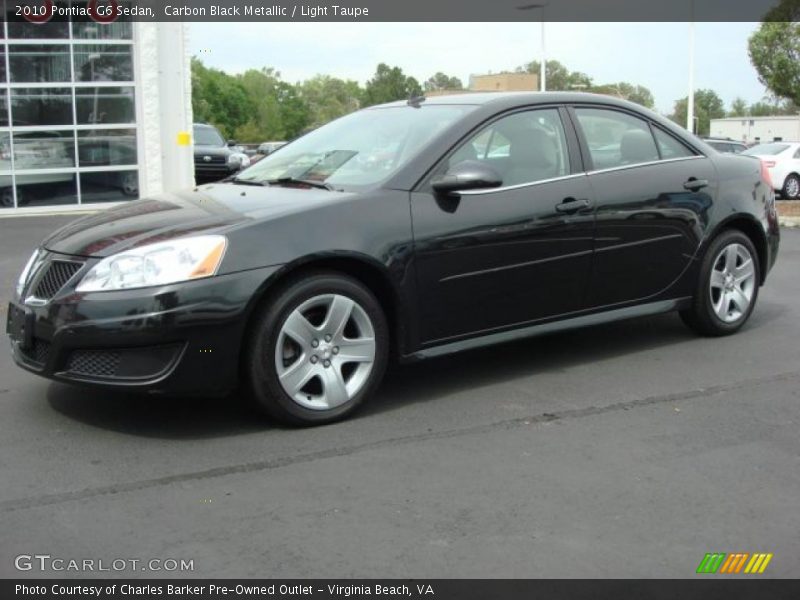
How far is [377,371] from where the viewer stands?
177 inches

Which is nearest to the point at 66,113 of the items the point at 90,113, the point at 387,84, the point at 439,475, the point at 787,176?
the point at 90,113

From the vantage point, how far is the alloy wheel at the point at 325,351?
4215mm

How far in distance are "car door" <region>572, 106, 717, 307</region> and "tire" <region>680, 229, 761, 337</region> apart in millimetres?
234

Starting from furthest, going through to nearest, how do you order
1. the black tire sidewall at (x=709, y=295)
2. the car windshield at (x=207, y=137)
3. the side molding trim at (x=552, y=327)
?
the car windshield at (x=207, y=137), the black tire sidewall at (x=709, y=295), the side molding trim at (x=552, y=327)

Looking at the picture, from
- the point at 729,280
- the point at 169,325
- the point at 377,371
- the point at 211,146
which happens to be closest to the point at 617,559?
the point at 377,371

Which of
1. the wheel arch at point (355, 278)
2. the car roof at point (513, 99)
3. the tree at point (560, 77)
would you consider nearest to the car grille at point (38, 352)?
the wheel arch at point (355, 278)

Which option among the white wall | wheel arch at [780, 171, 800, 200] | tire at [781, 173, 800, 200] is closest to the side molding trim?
the white wall

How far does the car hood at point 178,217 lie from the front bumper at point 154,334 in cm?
23

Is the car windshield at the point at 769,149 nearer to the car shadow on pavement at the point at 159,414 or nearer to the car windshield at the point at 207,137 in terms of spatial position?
the car windshield at the point at 207,137

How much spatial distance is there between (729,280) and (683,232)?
2.17 feet
